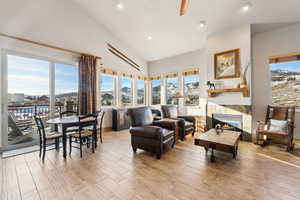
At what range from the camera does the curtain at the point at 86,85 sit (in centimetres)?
400

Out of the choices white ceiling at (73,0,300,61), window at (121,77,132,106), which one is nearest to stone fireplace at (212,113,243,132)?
white ceiling at (73,0,300,61)

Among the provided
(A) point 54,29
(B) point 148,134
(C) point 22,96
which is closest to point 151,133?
(B) point 148,134

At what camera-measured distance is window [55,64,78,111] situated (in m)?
3.75

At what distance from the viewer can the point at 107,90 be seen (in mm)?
5027

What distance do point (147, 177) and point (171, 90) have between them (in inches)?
172

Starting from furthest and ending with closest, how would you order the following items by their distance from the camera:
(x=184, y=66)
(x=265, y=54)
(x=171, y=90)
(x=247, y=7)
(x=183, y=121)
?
(x=171, y=90)
(x=184, y=66)
(x=265, y=54)
(x=183, y=121)
(x=247, y=7)

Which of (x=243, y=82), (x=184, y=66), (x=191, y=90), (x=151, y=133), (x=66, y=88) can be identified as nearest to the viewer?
(x=151, y=133)

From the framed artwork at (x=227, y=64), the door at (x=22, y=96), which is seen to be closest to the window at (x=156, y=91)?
the framed artwork at (x=227, y=64)

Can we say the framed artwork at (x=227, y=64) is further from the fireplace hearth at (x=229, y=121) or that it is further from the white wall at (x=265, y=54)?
the fireplace hearth at (x=229, y=121)

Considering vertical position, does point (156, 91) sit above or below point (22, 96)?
above

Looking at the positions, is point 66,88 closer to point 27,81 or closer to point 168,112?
point 27,81

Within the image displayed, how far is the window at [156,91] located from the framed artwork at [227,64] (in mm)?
2820

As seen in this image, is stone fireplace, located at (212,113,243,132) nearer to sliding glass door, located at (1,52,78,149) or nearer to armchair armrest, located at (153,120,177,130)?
armchair armrest, located at (153,120,177,130)

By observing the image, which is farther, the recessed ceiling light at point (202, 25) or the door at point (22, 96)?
the recessed ceiling light at point (202, 25)
